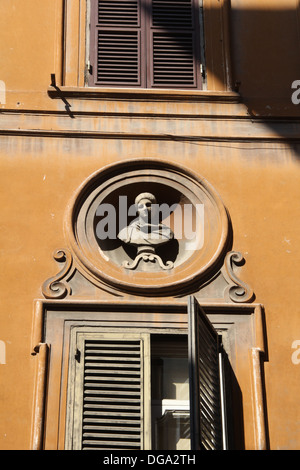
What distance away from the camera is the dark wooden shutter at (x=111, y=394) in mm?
10516

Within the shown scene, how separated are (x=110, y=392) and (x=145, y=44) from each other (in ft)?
14.7

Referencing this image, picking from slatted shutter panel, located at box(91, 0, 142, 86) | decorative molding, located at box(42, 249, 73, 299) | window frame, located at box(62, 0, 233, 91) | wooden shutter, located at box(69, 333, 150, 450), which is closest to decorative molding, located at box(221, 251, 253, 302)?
wooden shutter, located at box(69, 333, 150, 450)

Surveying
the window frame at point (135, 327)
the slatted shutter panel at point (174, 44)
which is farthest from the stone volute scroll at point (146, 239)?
the slatted shutter panel at point (174, 44)

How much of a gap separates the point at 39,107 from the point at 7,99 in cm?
37

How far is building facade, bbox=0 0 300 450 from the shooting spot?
10695mm

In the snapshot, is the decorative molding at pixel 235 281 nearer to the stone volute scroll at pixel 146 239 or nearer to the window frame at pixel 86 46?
the stone volute scroll at pixel 146 239

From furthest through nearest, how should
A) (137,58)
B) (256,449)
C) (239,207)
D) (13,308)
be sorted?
(137,58) → (239,207) → (13,308) → (256,449)

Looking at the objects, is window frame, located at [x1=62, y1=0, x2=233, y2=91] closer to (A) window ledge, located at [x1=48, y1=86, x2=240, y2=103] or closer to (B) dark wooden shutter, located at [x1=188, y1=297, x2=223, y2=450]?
(A) window ledge, located at [x1=48, y1=86, x2=240, y2=103]

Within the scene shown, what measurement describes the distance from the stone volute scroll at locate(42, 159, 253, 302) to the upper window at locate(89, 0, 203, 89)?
1.30 metres

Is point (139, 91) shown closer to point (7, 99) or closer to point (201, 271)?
point (7, 99)

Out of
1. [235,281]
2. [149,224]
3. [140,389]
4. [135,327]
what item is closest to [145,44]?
[149,224]

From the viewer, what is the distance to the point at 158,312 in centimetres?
1127

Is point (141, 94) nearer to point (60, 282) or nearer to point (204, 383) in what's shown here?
point (60, 282)

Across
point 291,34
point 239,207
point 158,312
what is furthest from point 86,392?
point 291,34
